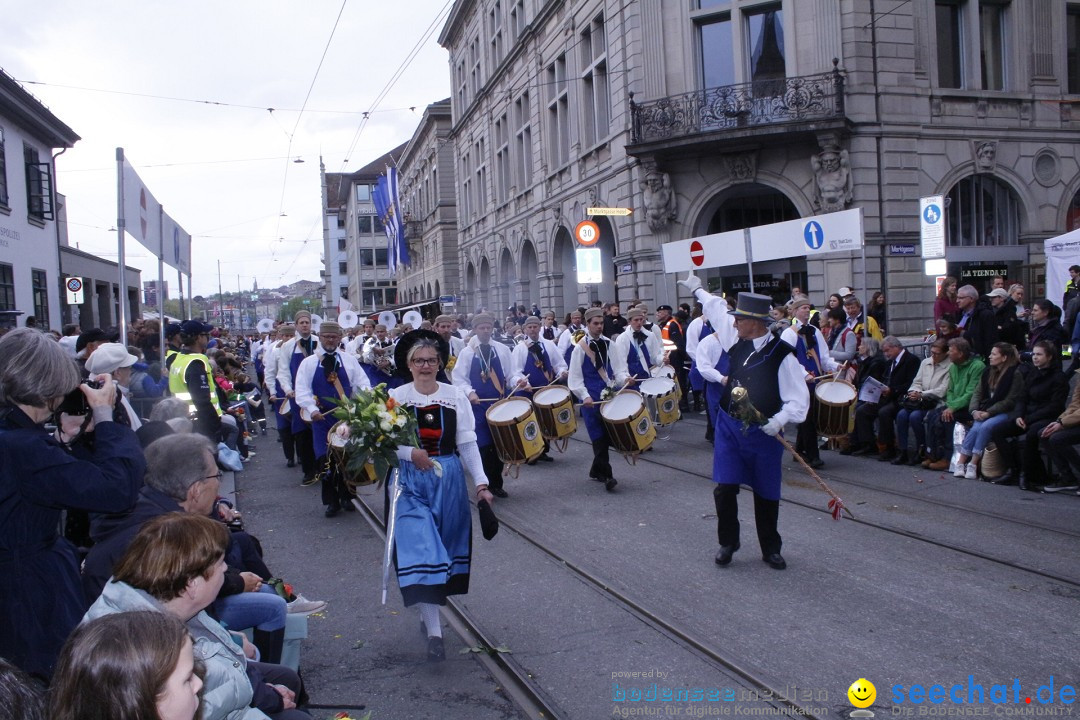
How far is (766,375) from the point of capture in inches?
268

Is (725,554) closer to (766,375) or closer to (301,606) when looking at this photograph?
(766,375)

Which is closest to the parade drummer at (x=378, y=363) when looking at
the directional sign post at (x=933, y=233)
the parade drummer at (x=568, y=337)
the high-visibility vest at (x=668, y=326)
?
the parade drummer at (x=568, y=337)

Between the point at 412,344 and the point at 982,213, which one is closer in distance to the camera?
the point at 412,344

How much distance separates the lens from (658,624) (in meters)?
5.48

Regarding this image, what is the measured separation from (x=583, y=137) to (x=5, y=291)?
17002 mm

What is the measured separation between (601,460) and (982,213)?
54.8ft

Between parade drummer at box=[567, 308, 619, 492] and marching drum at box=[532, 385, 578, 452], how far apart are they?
0.53ft

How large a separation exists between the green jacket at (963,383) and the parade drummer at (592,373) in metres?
4.02

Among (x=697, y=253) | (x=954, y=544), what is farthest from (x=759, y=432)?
(x=697, y=253)

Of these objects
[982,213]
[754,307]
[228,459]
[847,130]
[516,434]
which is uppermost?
[847,130]

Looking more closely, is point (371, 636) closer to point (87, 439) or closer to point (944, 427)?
point (87, 439)

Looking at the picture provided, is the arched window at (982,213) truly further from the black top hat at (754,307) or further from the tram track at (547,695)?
the tram track at (547,695)

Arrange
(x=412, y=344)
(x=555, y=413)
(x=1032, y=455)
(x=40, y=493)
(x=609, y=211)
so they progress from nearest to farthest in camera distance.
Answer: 1. (x=40, y=493)
2. (x=412, y=344)
3. (x=1032, y=455)
4. (x=555, y=413)
5. (x=609, y=211)

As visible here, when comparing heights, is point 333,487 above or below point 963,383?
below
